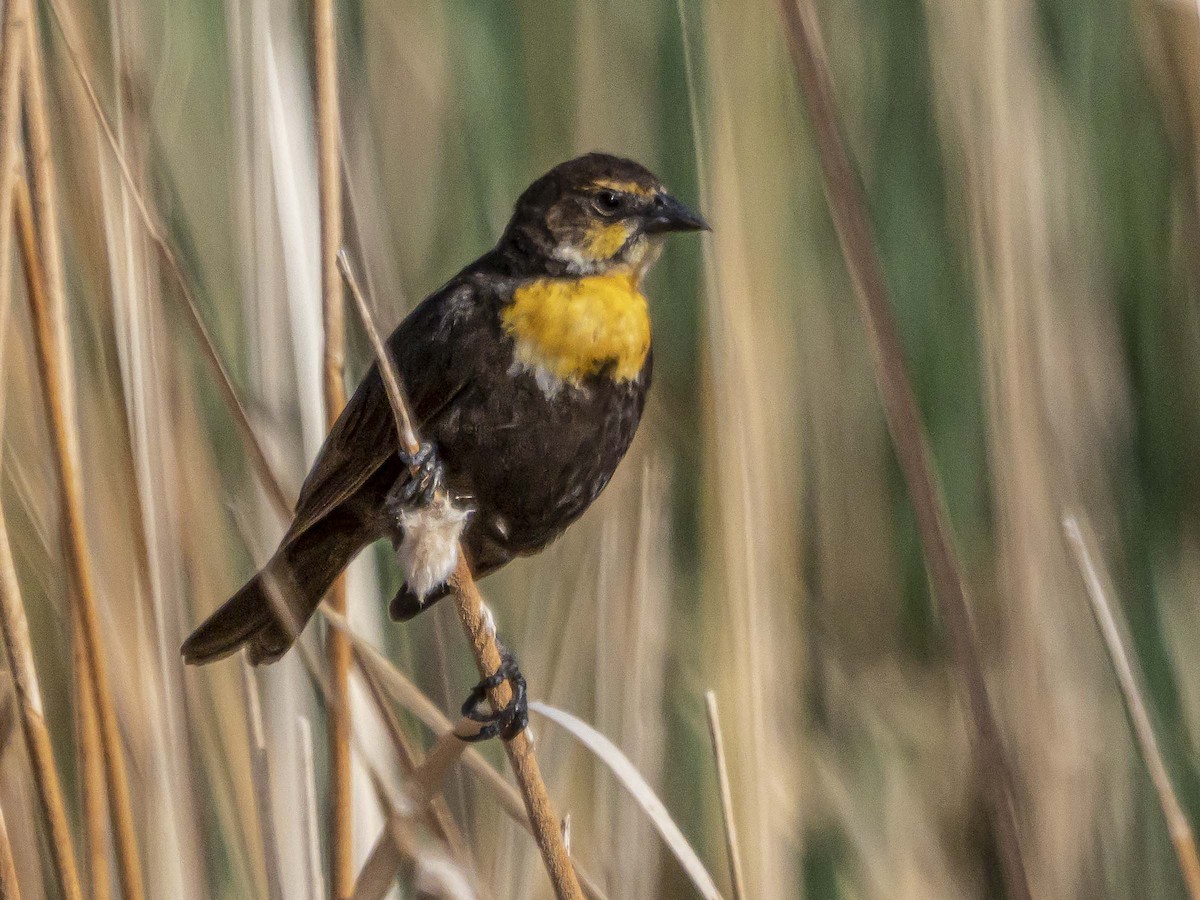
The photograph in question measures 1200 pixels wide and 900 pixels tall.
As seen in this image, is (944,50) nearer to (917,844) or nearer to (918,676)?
(918,676)

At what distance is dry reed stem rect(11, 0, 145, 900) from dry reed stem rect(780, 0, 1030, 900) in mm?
712

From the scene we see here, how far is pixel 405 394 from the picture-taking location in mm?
1521

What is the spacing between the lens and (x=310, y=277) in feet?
5.05

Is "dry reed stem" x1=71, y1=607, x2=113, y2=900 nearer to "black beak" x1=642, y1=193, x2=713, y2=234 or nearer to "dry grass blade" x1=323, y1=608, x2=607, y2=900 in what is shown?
"dry grass blade" x1=323, y1=608, x2=607, y2=900

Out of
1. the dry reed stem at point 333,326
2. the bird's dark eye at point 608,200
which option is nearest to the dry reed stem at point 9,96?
the dry reed stem at point 333,326

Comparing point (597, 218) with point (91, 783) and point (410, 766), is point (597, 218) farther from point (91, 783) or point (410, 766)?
point (91, 783)

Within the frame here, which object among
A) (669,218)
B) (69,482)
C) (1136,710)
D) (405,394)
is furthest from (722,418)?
(69,482)

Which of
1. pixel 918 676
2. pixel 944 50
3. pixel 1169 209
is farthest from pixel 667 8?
pixel 918 676

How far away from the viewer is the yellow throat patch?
1491 mm

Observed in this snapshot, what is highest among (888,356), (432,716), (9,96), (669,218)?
(9,96)

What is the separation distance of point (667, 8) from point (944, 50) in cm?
38

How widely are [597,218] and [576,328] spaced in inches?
6.6

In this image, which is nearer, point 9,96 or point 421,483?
point 9,96

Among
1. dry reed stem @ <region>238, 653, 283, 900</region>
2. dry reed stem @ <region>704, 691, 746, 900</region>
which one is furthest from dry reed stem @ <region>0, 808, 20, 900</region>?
dry reed stem @ <region>704, 691, 746, 900</region>
